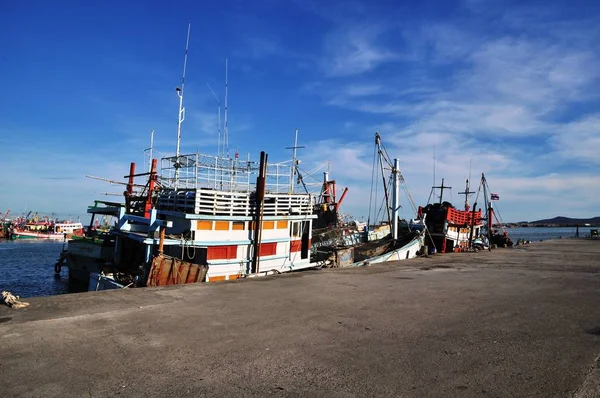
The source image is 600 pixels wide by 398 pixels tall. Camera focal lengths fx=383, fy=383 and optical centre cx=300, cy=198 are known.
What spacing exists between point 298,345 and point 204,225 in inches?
406

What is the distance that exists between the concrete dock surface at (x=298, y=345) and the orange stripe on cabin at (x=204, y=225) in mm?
4908

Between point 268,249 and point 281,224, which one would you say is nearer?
point 268,249

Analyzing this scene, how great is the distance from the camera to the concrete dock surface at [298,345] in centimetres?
477

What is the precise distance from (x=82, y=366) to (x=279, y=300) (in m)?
5.37

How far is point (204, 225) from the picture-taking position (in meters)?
15.8

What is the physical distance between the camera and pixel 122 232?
16.9 metres

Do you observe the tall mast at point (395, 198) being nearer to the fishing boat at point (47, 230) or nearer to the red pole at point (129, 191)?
the red pole at point (129, 191)

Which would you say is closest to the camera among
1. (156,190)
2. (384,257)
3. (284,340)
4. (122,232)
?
(284,340)

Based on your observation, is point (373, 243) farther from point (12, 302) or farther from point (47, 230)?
point (47, 230)

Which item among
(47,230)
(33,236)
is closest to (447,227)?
(33,236)

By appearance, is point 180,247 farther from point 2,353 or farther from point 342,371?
point 342,371

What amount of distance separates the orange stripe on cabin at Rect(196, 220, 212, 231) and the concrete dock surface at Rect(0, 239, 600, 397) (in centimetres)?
491

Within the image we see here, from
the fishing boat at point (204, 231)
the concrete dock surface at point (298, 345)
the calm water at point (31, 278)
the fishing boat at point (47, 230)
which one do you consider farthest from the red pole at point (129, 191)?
the fishing boat at point (47, 230)

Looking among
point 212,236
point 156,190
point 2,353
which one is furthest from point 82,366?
point 156,190
